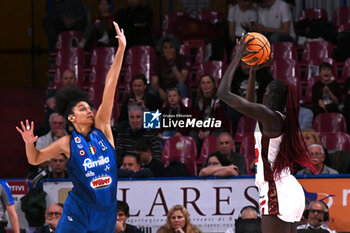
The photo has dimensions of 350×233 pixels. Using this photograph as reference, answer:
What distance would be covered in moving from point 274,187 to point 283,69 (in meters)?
4.91

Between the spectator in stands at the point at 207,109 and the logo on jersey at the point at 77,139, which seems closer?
the logo on jersey at the point at 77,139

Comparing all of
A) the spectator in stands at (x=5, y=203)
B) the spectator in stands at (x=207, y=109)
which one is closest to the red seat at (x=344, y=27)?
the spectator in stands at (x=207, y=109)

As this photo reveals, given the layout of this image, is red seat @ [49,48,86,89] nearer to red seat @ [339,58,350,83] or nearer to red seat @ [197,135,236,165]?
red seat @ [197,135,236,165]

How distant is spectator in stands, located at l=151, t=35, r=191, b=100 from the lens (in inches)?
370

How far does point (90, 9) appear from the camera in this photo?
499 inches

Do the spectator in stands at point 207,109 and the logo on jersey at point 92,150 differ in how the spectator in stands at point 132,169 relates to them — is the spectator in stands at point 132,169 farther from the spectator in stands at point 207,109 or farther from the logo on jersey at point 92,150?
the logo on jersey at point 92,150

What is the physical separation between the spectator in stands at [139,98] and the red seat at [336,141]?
1864 mm

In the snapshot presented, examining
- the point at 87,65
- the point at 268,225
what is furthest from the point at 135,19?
the point at 268,225

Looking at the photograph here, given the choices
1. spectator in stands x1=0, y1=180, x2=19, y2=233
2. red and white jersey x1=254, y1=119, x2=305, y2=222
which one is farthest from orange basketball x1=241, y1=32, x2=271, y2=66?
spectator in stands x1=0, y1=180, x2=19, y2=233

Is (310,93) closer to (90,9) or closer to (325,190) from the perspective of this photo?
(325,190)

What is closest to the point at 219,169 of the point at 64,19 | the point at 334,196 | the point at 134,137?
the point at 334,196

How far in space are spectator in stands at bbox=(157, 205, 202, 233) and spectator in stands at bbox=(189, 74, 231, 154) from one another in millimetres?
1495

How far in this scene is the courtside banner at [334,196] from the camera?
7352 mm

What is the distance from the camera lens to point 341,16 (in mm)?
11266
